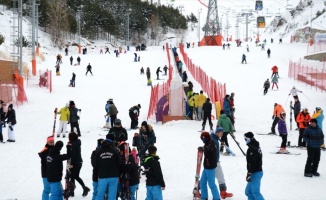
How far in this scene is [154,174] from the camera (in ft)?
26.2

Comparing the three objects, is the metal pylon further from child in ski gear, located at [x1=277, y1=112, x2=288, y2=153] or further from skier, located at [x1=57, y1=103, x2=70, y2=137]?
child in ski gear, located at [x1=277, y1=112, x2=288, y2=153]

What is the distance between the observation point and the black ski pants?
11188mm

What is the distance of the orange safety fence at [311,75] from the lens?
31453 millimetres

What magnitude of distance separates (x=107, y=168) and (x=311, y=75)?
28606mm

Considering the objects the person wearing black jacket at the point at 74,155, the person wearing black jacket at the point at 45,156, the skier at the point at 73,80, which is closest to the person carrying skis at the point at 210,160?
the person wearing black jacket at the point at 74,155

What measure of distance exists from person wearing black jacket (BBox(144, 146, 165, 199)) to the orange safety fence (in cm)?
2525

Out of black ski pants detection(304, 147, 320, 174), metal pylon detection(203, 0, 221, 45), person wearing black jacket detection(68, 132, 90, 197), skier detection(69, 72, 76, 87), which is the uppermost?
metal pylon detection(203, 0, 221, 45)

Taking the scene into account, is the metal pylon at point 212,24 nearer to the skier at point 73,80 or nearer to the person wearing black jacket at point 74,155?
the skier at point 73,80

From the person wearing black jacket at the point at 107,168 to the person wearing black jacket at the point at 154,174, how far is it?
0.55 m

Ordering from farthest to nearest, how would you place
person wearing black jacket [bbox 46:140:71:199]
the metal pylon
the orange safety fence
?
the metal pylon → the orange safety fence → person wearing black jacket [bbox 46:140:71:199]

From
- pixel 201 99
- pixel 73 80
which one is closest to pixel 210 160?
pixel 201 99

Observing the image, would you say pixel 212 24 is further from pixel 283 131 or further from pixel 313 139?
pixel 313 139

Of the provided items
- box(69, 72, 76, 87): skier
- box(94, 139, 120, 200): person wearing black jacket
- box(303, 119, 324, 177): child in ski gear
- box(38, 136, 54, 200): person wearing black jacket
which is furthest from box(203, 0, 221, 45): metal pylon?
box(94, 139, 120, 200): person wearing black jacket

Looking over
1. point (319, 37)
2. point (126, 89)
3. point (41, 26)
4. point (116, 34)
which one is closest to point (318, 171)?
point (126, 89)
